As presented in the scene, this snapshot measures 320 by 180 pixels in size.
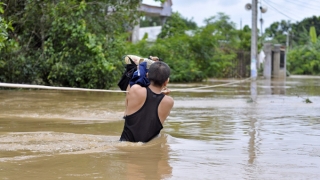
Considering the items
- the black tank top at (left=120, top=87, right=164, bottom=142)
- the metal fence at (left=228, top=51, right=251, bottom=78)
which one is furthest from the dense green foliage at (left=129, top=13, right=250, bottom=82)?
the black tank top at (left=120, top=87, right=164, bottom=142)

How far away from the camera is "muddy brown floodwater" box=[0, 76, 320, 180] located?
4.93 meters

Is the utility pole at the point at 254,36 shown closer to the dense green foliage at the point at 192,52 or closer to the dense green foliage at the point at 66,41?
the dense green foliage at the point at 192,52

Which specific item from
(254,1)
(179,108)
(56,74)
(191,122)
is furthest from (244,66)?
(191,122)

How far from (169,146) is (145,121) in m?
0.51

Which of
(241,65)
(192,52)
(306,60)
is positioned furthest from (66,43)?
(306,60)

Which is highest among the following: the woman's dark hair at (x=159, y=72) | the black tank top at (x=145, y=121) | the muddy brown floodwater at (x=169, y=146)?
the woman's dark hair at (x=159, y=72)

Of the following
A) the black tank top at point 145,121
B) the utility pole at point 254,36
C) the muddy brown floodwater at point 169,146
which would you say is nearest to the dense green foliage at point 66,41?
the muddy brown floodwater at point 169,146

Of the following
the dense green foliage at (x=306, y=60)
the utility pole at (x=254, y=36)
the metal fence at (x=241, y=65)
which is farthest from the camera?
the dense green foliage at (x=306, y=60)

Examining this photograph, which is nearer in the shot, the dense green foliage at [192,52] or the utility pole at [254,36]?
the dense green foliage at [192,52]

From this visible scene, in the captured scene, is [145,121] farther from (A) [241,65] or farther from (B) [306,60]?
(B) [306,60]

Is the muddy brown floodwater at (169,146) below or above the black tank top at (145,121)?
below

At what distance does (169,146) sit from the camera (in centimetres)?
646

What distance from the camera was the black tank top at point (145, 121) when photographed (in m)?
6.11

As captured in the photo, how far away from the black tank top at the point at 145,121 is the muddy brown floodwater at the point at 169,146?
0.11m
